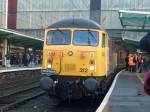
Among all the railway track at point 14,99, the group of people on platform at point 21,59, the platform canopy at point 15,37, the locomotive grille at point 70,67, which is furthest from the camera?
the group of people on platform at point 21,59

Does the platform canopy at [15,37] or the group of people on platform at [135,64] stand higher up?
the platform canopy at [15,37]

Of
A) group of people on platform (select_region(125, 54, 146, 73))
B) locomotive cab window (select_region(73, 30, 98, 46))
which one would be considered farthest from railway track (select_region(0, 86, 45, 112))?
group of people on platform (select_region(125, 54, 146, 73))

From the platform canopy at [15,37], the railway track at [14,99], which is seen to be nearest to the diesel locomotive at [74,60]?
the railway track at [14,99]

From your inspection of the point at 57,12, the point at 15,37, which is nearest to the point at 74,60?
the point at 15,37

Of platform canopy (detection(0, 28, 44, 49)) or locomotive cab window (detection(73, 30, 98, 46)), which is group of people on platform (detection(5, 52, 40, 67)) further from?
locomotive cab window (detection(73, 30, 98, 46))

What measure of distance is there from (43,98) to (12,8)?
57.3 m

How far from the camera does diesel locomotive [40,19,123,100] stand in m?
15.4

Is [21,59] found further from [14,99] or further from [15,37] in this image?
[14,99]

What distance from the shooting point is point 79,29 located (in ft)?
54.1

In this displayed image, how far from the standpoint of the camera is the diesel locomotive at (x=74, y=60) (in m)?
15.4

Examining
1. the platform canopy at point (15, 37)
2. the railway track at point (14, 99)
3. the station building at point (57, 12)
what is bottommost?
the railway track at point (14, 99)

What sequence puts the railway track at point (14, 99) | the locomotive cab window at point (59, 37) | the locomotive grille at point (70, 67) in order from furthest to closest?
the locomotive cab window at point (59, 37) < the railway track at point (14, 99) < the locomotive grille at point (70, 67)

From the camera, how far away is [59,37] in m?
16.5

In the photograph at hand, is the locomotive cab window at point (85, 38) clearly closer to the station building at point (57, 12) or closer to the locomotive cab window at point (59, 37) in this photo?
the locomotive cab window at point (59, 37)
